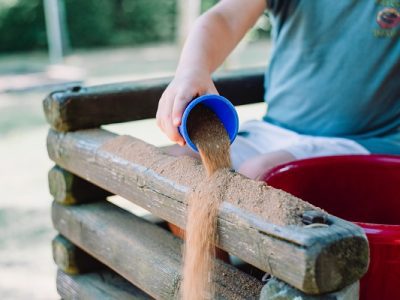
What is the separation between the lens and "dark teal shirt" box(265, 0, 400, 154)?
77.5 inches

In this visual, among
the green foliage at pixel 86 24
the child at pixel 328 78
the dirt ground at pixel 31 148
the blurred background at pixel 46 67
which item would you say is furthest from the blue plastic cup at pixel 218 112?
the green foliage at pixel 86 24

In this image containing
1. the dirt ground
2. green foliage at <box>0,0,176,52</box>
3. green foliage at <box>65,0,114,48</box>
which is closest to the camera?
the dirt ground

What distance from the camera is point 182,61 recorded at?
157cm

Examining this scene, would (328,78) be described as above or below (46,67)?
above

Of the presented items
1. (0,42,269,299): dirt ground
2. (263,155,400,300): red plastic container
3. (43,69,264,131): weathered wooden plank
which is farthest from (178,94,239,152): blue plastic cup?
(0,42,269,299): dirt ground

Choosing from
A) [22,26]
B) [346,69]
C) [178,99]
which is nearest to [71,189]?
[178,99]

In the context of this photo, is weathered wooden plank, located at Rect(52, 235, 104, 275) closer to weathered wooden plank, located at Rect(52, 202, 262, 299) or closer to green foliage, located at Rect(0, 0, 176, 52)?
weathered wooden plank, located at Rect(52, 202, 262, 299)

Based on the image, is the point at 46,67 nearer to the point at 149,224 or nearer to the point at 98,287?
the point at 98,287

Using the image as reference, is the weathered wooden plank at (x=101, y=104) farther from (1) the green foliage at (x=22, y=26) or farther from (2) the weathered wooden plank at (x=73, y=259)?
(1) the green foliage at (x=22, y=26)

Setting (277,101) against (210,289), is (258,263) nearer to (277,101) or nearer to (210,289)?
(210,289)

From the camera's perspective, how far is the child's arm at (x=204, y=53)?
1.35m

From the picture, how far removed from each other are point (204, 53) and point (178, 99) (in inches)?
13.4

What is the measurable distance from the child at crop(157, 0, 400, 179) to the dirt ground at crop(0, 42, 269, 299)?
136 cm

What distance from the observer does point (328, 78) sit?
2004 mm
